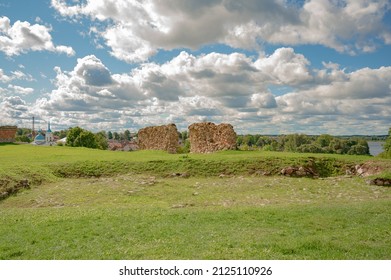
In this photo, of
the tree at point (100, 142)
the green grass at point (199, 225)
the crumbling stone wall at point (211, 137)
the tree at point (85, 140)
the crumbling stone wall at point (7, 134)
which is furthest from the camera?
the tree at point (100, 142)

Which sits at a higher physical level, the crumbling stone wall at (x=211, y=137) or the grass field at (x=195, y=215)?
the crumbling stone wall at (x=211, y=137)

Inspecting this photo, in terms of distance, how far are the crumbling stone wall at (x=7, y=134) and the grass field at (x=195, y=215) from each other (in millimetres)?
48105

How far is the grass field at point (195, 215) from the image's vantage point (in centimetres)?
1000

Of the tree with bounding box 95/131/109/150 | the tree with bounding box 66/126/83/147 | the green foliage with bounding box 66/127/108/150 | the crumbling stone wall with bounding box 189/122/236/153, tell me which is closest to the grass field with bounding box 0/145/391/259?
the crumbling stone wall with bounding box 189/122/236/153

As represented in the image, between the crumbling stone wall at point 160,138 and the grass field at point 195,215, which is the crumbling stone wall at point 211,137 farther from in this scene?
the grass field at point 195,215

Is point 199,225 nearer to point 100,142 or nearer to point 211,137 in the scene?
point 211,137

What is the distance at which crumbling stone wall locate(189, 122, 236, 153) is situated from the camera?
44875mm

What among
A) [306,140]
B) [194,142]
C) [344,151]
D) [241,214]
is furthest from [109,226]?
[306,140]

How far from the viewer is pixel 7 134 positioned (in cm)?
7050

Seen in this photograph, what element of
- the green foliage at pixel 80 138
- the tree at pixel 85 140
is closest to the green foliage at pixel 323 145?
the tree at pixel 85 140

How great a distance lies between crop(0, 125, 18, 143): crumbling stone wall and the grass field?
158ft

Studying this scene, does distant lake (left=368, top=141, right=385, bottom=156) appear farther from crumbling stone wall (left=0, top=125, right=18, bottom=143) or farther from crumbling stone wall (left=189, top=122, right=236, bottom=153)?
crumbling stone wall (left=0, top=125, right=18, bottom=143)
